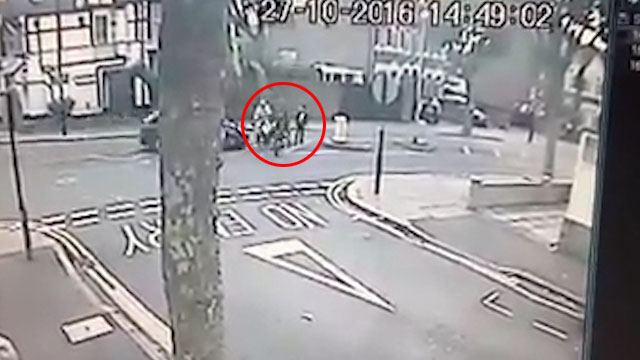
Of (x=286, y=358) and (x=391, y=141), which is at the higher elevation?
(x=391, y=141)

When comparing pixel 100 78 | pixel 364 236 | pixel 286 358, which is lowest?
pixel 286 358

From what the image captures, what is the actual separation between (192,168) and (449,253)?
9.6 inches

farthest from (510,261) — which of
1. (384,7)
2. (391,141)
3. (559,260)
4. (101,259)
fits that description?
(101,259)

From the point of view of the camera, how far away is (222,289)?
81cm

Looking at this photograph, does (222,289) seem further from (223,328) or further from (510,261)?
(510,261)

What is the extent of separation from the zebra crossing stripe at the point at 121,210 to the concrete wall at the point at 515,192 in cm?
31

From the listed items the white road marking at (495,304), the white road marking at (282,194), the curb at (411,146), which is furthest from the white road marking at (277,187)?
the white road marking at (495,304)

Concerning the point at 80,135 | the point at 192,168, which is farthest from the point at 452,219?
the point at 80,135

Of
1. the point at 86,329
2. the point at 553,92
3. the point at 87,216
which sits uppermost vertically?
the point at 553,92

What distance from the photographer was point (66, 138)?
0.81 metres

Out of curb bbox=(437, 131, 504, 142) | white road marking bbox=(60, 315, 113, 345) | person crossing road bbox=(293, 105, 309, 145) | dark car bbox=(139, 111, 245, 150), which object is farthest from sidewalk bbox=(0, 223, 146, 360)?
curb bbox=(437, 131, 504, 142)

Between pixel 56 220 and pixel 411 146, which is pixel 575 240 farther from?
pixel 56 220

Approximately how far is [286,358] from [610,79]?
0.38 meters
